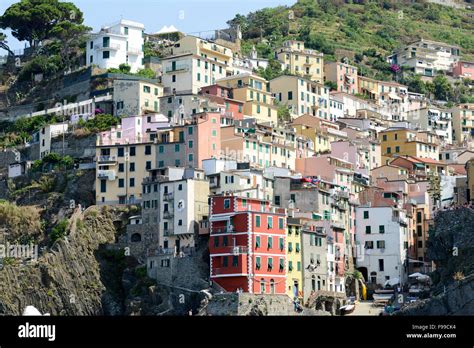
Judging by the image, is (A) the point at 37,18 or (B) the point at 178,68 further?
(A) the point at 37,18

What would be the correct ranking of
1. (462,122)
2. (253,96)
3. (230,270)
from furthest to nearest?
(462,122) < (253,96) < (230,270)

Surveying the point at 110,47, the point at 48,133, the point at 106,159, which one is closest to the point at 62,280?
the point at 106,159

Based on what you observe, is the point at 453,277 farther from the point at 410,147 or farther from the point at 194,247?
the point at 410,147

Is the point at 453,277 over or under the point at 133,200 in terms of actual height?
under

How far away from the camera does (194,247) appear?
234 feet

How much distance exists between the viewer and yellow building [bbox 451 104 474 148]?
415 feet

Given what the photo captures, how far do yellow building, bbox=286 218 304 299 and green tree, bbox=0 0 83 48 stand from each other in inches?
1865

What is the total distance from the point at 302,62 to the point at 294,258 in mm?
53639

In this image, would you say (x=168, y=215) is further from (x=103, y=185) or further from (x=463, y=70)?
(x=463, y=70)

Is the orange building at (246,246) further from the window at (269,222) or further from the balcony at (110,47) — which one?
the balcony at (110,47)

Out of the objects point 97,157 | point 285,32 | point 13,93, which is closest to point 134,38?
point 13,93

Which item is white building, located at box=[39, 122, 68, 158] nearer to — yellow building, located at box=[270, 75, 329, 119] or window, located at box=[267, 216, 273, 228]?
yellow building, located at box=[270, 75, 329, 119]

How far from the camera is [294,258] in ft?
235

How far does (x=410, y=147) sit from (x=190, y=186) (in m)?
39.2
